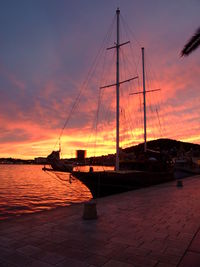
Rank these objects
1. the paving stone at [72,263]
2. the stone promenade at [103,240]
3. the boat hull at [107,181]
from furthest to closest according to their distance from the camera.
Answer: the boat hull at [107,181], the stone promenade at [103,240], the paving stone at [72,263]

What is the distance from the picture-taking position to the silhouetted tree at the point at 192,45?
871 centimetres

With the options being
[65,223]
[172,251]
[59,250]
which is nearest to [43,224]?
[65,223]

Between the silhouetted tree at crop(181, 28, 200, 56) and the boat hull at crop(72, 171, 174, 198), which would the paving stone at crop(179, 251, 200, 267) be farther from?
the boat hull at crop(72, 171, 174, 198)

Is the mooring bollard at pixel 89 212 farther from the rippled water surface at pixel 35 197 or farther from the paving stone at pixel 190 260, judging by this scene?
the rippled water surface at pixel 35 197

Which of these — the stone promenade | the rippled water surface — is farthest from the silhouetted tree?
the rippled water surface

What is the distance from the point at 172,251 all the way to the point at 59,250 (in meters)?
2.63

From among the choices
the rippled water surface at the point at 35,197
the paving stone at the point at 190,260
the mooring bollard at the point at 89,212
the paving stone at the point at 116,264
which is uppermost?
the mooring bollard at the point at 89,212

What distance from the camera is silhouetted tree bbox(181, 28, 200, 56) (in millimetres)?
8712

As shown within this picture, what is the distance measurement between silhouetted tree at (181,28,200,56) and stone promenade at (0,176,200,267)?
6750 millimetres

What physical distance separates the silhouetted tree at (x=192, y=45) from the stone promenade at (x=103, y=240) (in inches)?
266

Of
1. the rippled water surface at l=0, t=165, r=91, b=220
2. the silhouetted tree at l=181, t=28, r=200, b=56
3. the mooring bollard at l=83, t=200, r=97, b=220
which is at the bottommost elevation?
the rippled water surface at l=0, t=165, r=91, b=220

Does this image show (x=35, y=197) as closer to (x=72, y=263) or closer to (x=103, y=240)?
(x=103, y=240)

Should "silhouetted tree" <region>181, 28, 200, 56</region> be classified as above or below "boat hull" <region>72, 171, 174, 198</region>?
above

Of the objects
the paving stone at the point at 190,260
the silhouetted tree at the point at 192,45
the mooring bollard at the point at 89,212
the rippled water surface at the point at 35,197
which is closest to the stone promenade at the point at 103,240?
the paving stone at the point at 190,260
